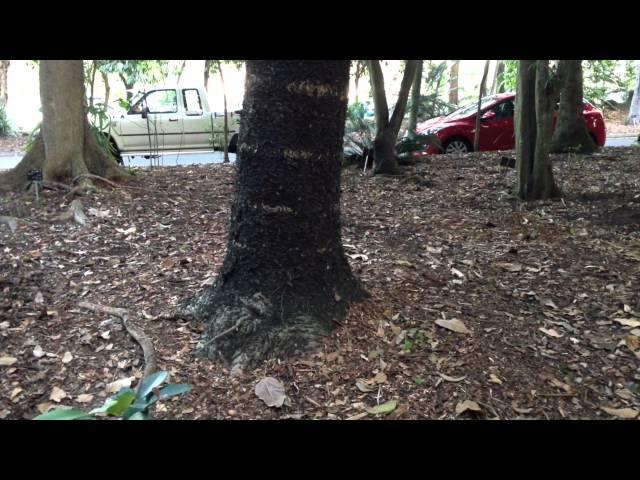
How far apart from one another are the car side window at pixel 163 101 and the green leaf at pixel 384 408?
11945mm

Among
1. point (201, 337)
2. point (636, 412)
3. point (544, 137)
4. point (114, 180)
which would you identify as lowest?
point (636, 412)

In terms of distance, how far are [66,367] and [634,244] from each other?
13.3ft

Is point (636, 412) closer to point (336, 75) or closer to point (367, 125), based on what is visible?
point (336, 75)

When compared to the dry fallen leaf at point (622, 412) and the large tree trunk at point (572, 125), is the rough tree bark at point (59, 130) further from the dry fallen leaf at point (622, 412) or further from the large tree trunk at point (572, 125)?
the large tree trunk at point (572, 125)

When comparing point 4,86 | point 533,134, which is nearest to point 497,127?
point 533,134

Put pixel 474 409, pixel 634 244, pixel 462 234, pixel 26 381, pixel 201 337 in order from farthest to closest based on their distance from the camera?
pixel 462 234 < pixel 634 244 < pixel 201 337 < pixel 26 381 < pixel 474 409

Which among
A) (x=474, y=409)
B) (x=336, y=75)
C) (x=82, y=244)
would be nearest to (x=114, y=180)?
(x=82, y=244)

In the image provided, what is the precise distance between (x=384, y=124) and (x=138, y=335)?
572 centimetres

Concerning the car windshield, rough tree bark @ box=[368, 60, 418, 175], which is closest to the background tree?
rough tree bark @ box=[368, 60, 418, 175]

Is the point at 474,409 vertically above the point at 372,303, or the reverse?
the point at 372,303

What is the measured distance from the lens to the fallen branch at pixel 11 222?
4.56m

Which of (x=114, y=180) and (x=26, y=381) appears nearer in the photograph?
(x=26, y=381)

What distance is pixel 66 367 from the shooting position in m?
2.72

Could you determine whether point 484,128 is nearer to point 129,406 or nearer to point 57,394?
point 57,394
